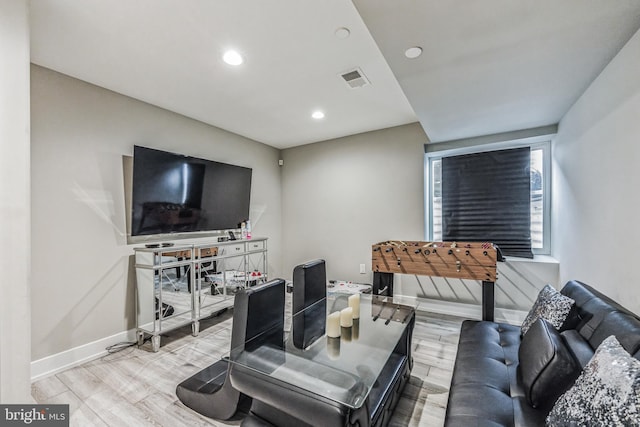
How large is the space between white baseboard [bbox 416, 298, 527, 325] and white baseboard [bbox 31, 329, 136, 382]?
328 centimetres

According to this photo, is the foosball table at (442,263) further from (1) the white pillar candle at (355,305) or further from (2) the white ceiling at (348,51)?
(2) the white ceiling at (348,51)

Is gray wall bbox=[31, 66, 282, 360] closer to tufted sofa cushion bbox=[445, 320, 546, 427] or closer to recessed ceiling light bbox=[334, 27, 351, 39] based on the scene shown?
recessed ceiling light bbox=[334, 27, 351, 39]

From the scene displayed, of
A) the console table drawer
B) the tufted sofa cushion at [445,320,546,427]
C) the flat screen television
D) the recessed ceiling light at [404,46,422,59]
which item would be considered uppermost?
the recessed ceiling light at [404,46,422,59]

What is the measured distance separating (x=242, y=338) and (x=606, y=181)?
8.76 feet

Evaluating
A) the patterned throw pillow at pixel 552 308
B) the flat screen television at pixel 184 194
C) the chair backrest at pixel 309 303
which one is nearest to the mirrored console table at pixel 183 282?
the flat screen television at pixel 184 194

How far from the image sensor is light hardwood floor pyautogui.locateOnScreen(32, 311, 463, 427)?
1.78 metres

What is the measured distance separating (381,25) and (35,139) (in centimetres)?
290

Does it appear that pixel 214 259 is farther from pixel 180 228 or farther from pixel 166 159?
pixel 166 159

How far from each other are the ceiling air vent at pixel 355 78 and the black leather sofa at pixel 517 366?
2335 millimetres

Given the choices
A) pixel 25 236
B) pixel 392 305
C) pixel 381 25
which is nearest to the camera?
pixel 381 25

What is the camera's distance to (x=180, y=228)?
3289 millimetres

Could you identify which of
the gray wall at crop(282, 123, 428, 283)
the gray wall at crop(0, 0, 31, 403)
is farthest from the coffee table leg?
the gray wall at crop(0, 0, 31, 403)

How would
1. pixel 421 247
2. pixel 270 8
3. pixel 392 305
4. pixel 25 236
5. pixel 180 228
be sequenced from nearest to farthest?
pixel 25 236 < pixel 270 8 < pixel 392 305 < pixel 421 247 < pixel 180 228

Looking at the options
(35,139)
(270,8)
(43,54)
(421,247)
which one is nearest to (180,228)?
(35,139)
